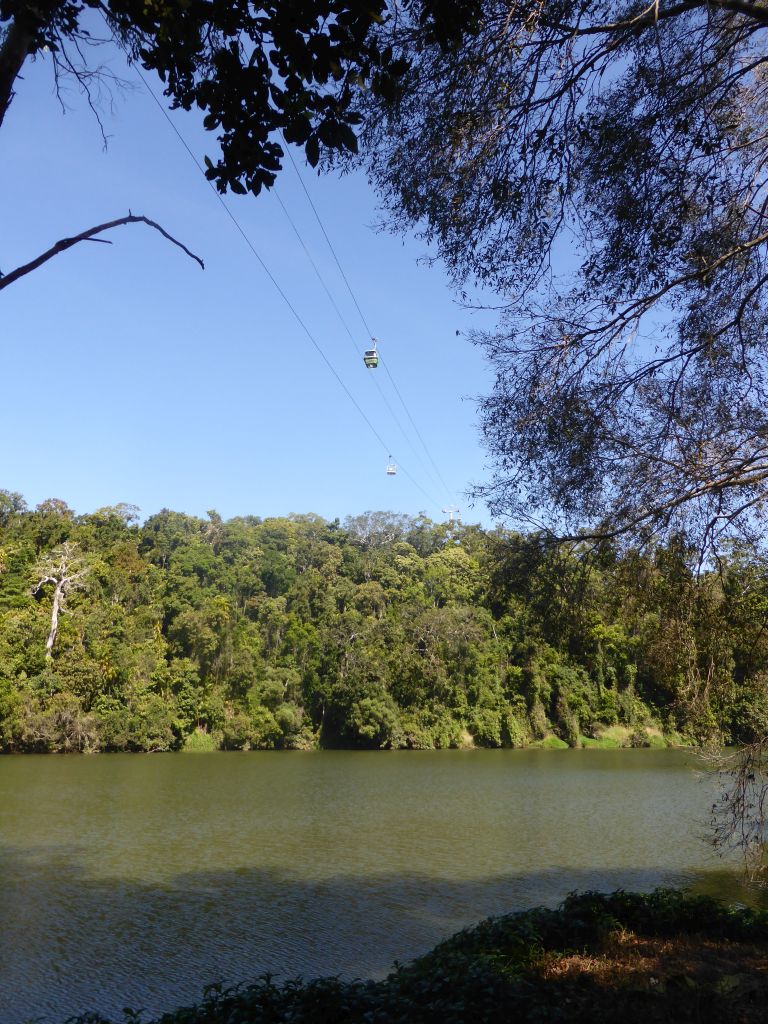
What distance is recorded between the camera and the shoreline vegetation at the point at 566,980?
12.4 ft

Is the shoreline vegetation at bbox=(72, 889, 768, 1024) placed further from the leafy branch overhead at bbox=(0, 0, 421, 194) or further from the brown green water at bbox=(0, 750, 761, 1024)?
the leafy branch overhead at bbox=(0, 0, 421, 194)

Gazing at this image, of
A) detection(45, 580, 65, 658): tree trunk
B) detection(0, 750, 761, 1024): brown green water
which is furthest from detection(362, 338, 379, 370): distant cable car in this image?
detection(45, 580, 65, 658): tree trunk

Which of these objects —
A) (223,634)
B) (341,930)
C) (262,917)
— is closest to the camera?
(341,930)

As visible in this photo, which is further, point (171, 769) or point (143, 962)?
point (171, 769)

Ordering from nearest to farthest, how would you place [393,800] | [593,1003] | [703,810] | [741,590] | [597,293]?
1. [593,1003]
2. [597,293]
3. [741,590]
4. [703,810]
5. [393,800]

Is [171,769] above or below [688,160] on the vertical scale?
below

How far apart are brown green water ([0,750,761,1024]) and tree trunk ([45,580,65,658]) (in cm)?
780

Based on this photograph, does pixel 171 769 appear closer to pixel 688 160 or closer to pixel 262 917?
pixel 262 917

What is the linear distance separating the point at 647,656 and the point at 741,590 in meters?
0.89

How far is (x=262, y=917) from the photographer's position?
7879 mm

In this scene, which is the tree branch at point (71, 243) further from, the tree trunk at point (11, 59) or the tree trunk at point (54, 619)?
the tree trunk at point (54, 619)

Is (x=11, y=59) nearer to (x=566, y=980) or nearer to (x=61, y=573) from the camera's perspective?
(x=566, y=980)

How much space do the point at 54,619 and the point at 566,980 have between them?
27.0m

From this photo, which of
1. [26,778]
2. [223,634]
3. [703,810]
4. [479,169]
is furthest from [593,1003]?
[223,634]
